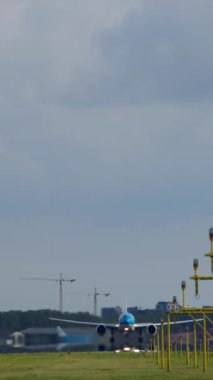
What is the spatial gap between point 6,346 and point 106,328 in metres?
14.9

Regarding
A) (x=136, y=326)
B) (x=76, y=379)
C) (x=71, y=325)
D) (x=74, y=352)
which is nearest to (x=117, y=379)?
(x=76, y=379)

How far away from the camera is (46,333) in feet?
463

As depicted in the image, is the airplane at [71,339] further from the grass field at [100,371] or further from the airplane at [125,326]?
the grass field at [100,371]

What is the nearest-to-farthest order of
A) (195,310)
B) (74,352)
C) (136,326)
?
1. (195,310)
2. (74,352)
3. (136,326)

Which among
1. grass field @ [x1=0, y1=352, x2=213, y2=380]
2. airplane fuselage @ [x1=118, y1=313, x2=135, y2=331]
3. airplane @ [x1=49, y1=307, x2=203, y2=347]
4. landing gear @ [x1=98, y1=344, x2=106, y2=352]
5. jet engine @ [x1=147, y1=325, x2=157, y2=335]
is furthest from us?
airplane fuselage @ [x1=118, y1=313, x2=135, y2=331]

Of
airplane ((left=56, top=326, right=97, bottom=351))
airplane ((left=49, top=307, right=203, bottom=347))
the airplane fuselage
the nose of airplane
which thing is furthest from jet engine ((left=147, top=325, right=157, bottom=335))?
airplane ((left=56, top=326, right=97, bottom=351))

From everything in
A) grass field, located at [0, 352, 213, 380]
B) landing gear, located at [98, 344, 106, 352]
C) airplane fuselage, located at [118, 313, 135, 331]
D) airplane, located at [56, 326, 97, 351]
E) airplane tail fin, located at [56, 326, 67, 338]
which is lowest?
grass field, located at [0, 352, 213, 380]

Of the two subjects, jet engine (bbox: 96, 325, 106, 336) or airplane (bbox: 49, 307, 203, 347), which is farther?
airplane (bbox: 49, 307, 203, 347)

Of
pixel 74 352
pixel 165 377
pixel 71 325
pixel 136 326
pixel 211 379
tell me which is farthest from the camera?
pixel 136 326

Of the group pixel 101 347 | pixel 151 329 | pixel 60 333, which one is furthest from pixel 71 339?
pixel 151 329

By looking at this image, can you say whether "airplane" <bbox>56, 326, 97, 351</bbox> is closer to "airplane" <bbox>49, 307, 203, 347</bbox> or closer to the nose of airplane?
"airplane" <bbox>49, 307, 203, 347</bbox>

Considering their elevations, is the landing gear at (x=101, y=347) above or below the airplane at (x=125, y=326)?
below

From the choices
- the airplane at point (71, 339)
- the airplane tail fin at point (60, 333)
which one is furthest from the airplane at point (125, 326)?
the airplane at point (71, 339)

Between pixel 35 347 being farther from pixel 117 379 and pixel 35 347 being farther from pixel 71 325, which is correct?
pixel 117 379
